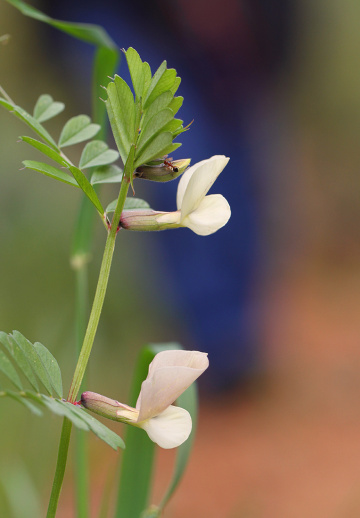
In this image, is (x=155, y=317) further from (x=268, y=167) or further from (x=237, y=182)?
(x=268, y=167)

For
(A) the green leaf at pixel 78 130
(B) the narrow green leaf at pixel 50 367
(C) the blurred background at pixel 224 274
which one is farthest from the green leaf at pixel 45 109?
(C) the blurred background at pixel 224 274

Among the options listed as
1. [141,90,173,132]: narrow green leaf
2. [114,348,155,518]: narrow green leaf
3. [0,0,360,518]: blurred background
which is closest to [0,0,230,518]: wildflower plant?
[141,90,173,132]: narrow green leaf

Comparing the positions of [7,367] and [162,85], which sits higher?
[162,85]

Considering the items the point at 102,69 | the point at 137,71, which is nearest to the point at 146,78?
the point at 137,71

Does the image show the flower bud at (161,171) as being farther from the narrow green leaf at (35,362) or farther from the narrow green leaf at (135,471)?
the narrow green leaf at (135,471)

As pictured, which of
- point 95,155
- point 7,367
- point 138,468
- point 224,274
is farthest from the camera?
point 224,274

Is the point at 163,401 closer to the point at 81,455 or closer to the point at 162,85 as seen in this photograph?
the point at 162,85

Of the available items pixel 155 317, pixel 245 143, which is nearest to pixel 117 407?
pixel 155 317
